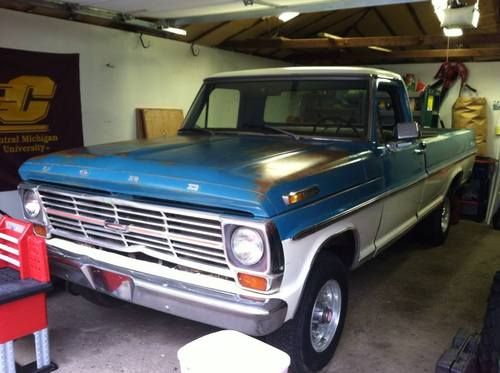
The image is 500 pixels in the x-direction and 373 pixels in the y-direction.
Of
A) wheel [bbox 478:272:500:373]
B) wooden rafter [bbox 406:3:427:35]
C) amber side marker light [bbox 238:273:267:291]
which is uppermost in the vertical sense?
wooden rafter [bbox 406:3:427:35]

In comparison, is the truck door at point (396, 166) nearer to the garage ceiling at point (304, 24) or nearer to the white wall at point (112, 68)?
the garage ceiling at point (304, 24)

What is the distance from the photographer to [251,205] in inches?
87.6

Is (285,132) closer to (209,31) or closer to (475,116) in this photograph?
(209,31)

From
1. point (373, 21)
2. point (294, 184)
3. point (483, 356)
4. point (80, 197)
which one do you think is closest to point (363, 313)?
point (483, 356)

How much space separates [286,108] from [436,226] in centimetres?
286

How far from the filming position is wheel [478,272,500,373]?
229 centimetres

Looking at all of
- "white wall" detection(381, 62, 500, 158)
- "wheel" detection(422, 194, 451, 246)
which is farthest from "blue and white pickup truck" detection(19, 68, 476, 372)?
"white wall" detection(381, 62, 500, 158)

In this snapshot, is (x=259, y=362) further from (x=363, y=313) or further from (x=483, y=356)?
(x=363, y=313)

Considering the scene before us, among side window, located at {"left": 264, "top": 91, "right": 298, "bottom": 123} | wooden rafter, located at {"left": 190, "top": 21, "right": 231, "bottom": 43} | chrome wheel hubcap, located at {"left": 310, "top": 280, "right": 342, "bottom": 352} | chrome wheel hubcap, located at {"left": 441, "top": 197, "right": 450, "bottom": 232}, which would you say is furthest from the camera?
wooden rafter, located at {"left": 190, "top": 21, "right": 231, "bottom": 43}

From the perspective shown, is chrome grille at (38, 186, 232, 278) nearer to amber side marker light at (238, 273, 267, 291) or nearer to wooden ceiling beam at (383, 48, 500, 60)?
amber side marker light at (238, 273, 267, 291)

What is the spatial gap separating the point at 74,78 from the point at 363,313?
14.7 feet

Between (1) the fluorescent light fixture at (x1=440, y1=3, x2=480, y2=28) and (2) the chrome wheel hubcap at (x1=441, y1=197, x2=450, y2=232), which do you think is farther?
(2) the chrome wheel hubcap at (x1=441, y1=197, x2=450, y2=232)

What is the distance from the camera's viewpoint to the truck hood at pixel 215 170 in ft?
7.61

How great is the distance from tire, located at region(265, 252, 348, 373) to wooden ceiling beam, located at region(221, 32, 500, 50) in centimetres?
546
